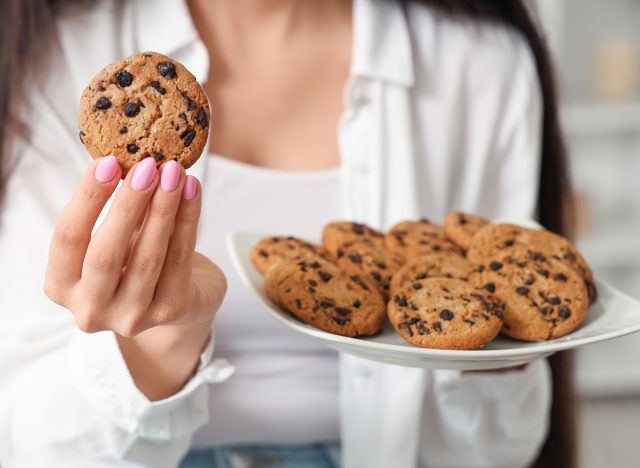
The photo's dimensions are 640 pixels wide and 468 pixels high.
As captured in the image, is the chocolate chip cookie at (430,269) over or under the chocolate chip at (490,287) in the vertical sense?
under

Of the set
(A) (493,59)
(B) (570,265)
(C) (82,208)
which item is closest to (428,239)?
(B) (570,265)

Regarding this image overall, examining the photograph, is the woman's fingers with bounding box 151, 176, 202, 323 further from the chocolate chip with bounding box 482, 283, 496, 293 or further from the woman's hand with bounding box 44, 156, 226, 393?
the chocolate chip with bounding box 482, 283, 496, 293

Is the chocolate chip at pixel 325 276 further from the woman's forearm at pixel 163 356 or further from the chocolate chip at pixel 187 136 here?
the chocolate chip at pixel 187 136

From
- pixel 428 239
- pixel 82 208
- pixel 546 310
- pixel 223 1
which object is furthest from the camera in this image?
pixel 223 1

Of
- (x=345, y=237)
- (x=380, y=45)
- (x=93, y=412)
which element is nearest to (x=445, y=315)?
(x=345, y=237)

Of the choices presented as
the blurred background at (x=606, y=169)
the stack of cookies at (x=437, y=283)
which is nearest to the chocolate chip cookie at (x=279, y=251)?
the stack of cookies at (x=437, y=283)

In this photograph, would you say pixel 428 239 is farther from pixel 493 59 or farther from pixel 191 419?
pixel 493 59

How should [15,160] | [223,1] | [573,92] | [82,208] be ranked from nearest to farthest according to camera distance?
[82,208] → [15,160] → [223,1] → [573,92]
